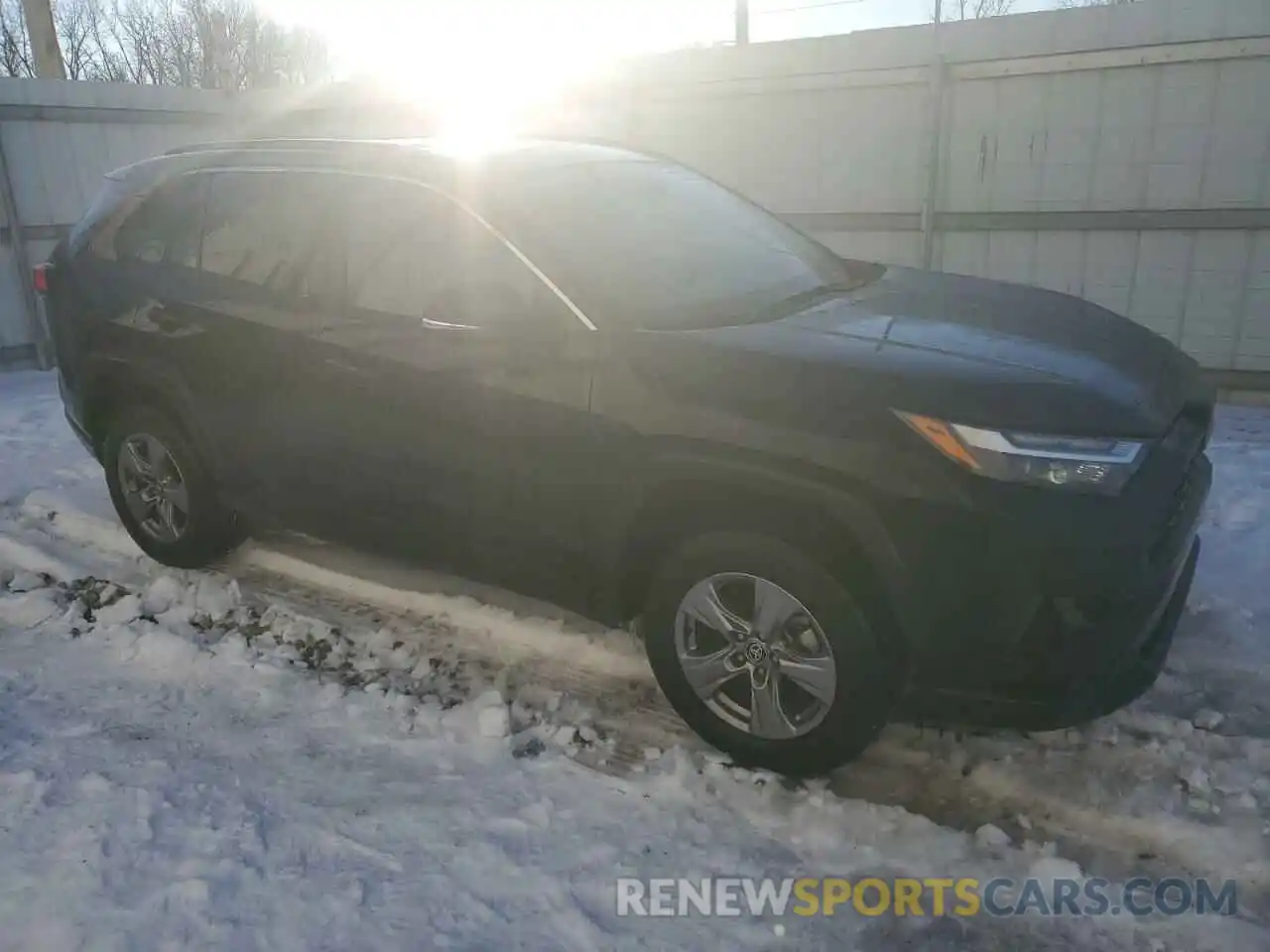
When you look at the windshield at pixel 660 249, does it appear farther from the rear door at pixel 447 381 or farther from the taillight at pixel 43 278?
the taillight at pixel 43 278

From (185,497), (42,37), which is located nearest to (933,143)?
(185,497)

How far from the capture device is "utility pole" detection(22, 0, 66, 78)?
1152cm

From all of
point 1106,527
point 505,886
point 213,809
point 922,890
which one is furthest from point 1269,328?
point 213,809

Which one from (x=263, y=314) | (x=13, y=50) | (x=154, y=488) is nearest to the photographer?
(x=263, y=314)

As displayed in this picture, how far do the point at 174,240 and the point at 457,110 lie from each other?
231 inches

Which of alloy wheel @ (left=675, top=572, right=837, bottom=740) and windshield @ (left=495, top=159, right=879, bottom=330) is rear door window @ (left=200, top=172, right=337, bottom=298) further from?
alloy wheel @ (left=675, top=572, right=837, bottom=740)

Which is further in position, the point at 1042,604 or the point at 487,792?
the point at 487,792

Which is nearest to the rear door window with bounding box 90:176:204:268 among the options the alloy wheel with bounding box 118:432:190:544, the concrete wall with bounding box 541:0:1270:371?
the alloy wheel with bounding box 118:432:190:544

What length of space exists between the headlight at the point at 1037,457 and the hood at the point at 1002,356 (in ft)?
0.13

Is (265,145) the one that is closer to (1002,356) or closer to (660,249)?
(660,249)

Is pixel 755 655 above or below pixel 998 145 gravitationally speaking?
below

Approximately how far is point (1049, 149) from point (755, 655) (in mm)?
5622

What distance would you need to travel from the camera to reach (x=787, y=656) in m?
2.63

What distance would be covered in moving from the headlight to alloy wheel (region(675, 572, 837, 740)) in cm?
59
